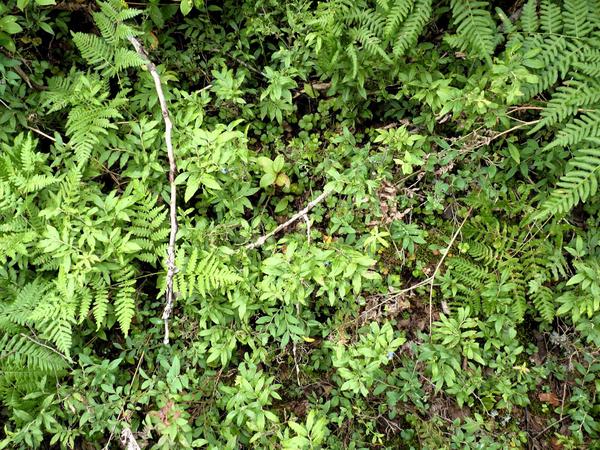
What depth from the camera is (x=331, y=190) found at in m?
3.69

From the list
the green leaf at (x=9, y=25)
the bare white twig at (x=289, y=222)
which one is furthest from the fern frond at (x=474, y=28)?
the green leaf at (x=9, y=25)

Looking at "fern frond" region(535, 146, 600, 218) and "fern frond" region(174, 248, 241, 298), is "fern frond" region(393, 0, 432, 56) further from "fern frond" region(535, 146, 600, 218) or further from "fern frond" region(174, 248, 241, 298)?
"fern frond" region(174, 248, 241, 298)

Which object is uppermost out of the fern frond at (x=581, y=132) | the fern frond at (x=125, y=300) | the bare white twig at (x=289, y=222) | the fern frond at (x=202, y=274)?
the fern frond at (x=581, y=132)

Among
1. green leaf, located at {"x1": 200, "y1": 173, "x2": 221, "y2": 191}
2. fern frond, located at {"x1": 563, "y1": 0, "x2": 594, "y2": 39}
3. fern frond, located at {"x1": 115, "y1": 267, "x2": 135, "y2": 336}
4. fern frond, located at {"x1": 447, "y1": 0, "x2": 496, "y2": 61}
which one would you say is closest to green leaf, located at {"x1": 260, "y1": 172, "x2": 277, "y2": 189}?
green leaf, located at {"x1": 200, "y1": 173, "x2": 221, "y2": 191}

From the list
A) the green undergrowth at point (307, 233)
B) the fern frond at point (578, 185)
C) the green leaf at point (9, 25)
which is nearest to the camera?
the fern frond at point (578, 185)

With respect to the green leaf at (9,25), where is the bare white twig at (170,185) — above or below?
below

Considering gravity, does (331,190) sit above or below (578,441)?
above

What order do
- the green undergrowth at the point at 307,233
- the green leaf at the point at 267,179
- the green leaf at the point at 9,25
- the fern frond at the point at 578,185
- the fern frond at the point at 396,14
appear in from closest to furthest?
the fern frond at the point at 578,185 < the fern frond at the point at 396,14 < the green undergrowth at the point at 307,233 < the green leaf at the point at 9,25 < the green leaf at the point at 267,179

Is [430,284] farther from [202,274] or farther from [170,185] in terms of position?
[170,185]

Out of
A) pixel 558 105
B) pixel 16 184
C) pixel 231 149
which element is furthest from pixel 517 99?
pixel 16 184

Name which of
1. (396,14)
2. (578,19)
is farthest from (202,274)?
(578,19)

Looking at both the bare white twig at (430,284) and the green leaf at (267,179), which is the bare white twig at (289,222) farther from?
the bare white twig at (430,284)

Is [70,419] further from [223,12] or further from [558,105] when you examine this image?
[558,105]

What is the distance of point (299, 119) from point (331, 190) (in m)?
0.94
